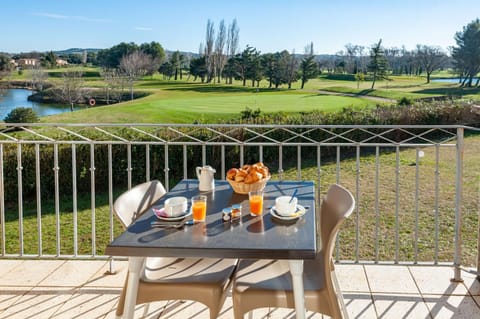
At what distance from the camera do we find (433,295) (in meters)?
2.40

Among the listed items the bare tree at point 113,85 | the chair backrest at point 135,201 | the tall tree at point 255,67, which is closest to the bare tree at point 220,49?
the tall tree at point 255,67

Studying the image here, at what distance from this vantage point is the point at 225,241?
1.45 meters

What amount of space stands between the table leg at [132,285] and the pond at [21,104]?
1237cm

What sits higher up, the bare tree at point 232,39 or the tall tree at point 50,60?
the bare tree at point 232,39

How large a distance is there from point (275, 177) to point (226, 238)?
7789mm

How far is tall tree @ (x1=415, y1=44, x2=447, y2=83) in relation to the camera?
2686 centimetres

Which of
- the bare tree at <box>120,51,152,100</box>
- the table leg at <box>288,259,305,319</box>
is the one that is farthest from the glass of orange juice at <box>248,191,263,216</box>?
the bare tree at <box>120,51,152,100</box>

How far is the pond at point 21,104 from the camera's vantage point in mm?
13453

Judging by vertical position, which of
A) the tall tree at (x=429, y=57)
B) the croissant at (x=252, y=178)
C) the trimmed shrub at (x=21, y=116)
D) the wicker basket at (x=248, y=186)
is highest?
the tall tree at (x=429, y=57)

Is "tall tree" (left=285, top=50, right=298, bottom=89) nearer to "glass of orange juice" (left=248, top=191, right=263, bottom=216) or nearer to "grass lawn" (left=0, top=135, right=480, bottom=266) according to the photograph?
"grass lawn" (left=0, top=135, right=480, bottom=266)

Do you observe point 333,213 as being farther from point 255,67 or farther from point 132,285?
point 255,67

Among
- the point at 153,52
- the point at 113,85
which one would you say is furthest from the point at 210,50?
the point at 113,85

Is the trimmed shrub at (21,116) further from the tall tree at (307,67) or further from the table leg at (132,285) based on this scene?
the tall tree at (307,67)

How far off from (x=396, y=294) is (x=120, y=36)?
28.5 meters
